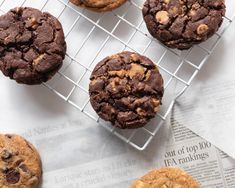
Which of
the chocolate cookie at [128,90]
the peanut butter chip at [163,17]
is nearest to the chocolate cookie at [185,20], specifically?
the peanut butter chip at [163,17]

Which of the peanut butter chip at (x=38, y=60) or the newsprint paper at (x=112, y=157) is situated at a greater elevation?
the peanut butter chip at (x=38, y=60)

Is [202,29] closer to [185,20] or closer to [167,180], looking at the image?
[185,20]

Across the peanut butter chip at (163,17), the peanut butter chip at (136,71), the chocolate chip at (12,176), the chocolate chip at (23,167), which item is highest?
the peanut butter chip at (163,17)

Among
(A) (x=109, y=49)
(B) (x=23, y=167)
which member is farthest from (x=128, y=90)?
(B) (x=23, y=167)

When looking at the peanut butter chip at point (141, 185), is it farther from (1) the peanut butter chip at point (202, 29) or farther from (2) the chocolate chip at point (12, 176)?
(1) the peanut butter chip at point (202, 29)

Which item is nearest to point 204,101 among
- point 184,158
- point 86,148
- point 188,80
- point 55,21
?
point 188,80

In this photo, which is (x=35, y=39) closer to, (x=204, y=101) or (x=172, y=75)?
(x=172, y=75)
